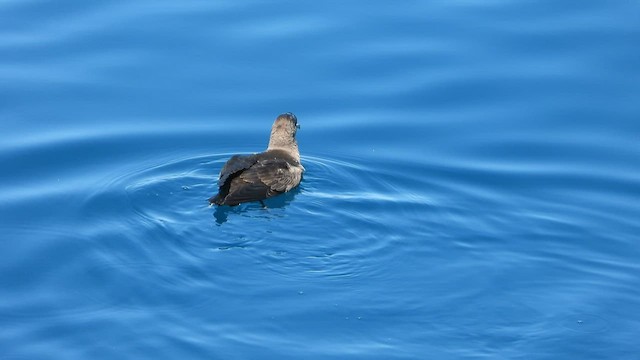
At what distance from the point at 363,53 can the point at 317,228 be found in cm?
478

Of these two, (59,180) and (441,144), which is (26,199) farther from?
(441,144)

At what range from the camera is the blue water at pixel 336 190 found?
9977mm

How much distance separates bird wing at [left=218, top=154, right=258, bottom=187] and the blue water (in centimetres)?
33

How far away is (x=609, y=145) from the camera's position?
1387 centimetres

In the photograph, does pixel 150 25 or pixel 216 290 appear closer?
pixel 216 290

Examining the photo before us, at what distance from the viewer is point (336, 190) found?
506 inches

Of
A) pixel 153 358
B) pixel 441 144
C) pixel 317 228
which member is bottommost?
pixel 153 358

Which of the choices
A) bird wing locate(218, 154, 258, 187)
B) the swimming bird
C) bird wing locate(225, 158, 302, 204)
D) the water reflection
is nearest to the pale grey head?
the swimming bird

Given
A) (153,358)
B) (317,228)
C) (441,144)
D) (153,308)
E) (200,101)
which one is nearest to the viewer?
(153,358)

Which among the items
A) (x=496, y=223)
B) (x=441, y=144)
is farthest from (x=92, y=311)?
(x=441, y=144)

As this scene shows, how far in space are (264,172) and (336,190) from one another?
97cm

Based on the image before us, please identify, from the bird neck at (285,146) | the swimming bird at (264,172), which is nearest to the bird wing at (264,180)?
the swimming bird at (264,172)

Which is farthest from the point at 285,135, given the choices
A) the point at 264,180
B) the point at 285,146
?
the point at 264,180

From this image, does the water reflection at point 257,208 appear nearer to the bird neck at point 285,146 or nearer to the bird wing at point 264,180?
the bird wing at point 264,180
